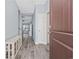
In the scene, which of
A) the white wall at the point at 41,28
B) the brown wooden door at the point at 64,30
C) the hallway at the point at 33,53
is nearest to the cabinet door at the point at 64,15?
the brown wooden door at the point at 64,30

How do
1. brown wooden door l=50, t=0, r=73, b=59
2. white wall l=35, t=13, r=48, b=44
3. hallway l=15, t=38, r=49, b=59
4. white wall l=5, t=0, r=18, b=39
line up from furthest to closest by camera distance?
white wall l=35, t=13, r=48, b=44, hallway l=15, t=38, r=49, b=59, white wall l=5, t=0, r=18, b=39, brown wooden door l=50, t=0, r=73, b=59

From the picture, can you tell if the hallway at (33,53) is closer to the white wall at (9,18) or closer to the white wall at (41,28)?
the white wall at (9,18)

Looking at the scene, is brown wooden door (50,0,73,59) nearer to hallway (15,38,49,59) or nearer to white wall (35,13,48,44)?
hallway (15,38,49,59)

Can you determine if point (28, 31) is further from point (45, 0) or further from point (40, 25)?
point (45, 0)

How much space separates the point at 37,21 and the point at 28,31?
42.1ft

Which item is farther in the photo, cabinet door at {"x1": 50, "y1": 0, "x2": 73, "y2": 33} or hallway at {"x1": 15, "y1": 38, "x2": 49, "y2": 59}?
hallway at {"x1": 15, "y1": 38, "x2": 49, "y2": 59}

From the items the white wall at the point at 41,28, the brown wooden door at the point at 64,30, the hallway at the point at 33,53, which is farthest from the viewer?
the white wall at the point at 41,28

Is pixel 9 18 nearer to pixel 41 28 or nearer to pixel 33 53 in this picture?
pixel 33 53

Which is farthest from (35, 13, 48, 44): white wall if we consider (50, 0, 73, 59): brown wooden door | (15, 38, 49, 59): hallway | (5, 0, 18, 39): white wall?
(50, 0, 73, 59): brown wooden door

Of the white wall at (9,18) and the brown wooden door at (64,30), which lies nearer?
the brown wooden door at (64,30)

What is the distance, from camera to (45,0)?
267 inches

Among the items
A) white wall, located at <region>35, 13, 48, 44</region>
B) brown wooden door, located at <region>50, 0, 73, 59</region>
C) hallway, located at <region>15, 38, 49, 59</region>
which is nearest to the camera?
brown wooden door, located at <region>50, 0, 73, 59</region>
